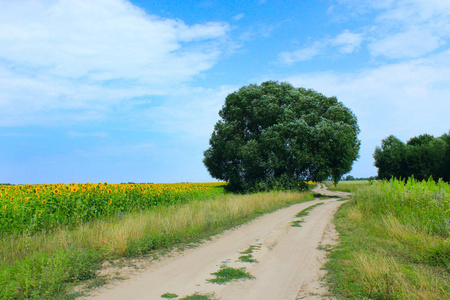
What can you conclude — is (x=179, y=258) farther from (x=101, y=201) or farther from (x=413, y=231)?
(x=413, y=231)

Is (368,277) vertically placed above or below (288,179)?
below

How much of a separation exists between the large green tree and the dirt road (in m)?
19.7

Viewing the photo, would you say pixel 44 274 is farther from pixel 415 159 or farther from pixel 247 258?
pixel 415 159

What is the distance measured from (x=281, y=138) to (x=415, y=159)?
125 ft

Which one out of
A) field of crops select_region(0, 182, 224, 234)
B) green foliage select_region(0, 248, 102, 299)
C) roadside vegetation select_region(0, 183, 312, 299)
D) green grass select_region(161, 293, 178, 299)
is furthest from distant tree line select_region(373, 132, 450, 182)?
green foliage select_region(0, 248, 102, 299)

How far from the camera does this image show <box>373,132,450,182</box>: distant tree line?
5125 cm

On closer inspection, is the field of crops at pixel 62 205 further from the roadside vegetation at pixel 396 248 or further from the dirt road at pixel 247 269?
the roadside vegetation at pixel 396 248

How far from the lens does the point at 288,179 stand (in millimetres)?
32031

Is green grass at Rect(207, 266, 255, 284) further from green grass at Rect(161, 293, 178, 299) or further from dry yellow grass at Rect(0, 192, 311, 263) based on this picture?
dry yellow grass at Rect(0, 192, 311, 263)

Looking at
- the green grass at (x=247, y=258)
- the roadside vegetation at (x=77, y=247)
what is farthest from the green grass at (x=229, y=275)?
the roadside vegetation at (x=77, y=247)

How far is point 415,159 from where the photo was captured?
54.8 metres

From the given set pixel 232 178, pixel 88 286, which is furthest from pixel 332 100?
pixel 88 286

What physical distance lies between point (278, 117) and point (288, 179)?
679 centimetres

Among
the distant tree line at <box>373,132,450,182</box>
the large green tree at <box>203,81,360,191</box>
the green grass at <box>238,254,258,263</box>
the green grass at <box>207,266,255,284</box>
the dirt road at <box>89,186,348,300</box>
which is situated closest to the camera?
the dirt road at <box>89,186,348,300</box>
